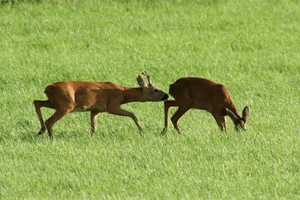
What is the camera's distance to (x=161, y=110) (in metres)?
16.0

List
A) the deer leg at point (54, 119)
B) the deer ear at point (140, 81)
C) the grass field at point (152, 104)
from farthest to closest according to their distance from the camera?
the deer ear at point (140, 81) → the deer leg at point (54, 119) → the grass field at point (152, 104)

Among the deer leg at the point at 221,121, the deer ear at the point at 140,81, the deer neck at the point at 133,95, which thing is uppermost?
the deer ear at the point at 140,81

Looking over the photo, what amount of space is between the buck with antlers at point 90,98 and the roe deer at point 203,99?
0.25 metres

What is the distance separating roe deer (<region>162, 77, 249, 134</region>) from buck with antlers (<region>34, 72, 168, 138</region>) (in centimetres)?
25

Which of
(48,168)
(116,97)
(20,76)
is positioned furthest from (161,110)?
(48,168)

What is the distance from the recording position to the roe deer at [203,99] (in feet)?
46.6

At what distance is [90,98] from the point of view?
14.0m

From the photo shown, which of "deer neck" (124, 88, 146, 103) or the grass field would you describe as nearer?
the grass field

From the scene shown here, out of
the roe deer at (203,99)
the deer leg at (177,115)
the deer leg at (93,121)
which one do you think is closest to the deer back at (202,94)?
the roe deer at (203,99)

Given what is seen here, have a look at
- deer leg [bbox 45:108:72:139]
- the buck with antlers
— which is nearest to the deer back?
the buck with antlers

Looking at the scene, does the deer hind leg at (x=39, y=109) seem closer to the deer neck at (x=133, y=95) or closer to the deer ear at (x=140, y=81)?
the deer neck at (x=133, y=95)

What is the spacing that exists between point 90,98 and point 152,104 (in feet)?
8.40

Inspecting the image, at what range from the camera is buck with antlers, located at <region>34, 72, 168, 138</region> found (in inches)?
539

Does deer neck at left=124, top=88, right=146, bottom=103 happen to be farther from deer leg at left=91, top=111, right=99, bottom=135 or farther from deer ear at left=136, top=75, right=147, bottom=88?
deer leg at left=91, top=111, right=99, bottom=135
